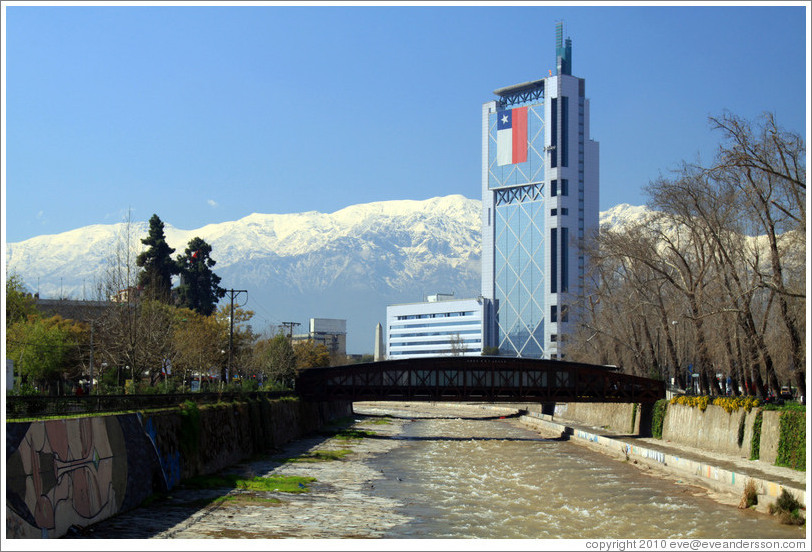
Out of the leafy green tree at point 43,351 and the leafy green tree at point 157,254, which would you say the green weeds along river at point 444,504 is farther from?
the leafy green tree at point 157,254

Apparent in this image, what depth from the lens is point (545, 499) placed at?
1534 inches

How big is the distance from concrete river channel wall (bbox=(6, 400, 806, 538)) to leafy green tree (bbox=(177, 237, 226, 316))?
52.2 meters

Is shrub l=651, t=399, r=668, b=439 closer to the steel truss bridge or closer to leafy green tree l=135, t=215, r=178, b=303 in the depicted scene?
the steel truss bridge

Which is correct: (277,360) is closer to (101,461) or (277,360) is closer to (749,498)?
(749,498)

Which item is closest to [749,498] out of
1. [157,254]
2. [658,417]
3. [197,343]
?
[658,417]

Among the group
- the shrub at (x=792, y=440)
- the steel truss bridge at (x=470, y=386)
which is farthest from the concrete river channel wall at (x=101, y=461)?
the steel truss bridge at (x=470, y=386)

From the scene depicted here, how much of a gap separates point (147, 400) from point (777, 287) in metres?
29.2

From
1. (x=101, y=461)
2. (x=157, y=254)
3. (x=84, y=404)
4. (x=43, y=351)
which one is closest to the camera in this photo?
(x=101, y=461)

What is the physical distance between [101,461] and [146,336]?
41.3 m

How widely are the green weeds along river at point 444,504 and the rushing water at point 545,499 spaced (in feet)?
0.19

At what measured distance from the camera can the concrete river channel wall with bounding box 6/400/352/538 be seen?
71.7 feet

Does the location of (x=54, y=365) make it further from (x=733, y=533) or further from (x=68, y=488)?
(x=733, y=533)

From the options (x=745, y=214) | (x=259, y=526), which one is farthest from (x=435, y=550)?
(x=745, y=214)

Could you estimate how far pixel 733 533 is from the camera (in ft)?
95.7
